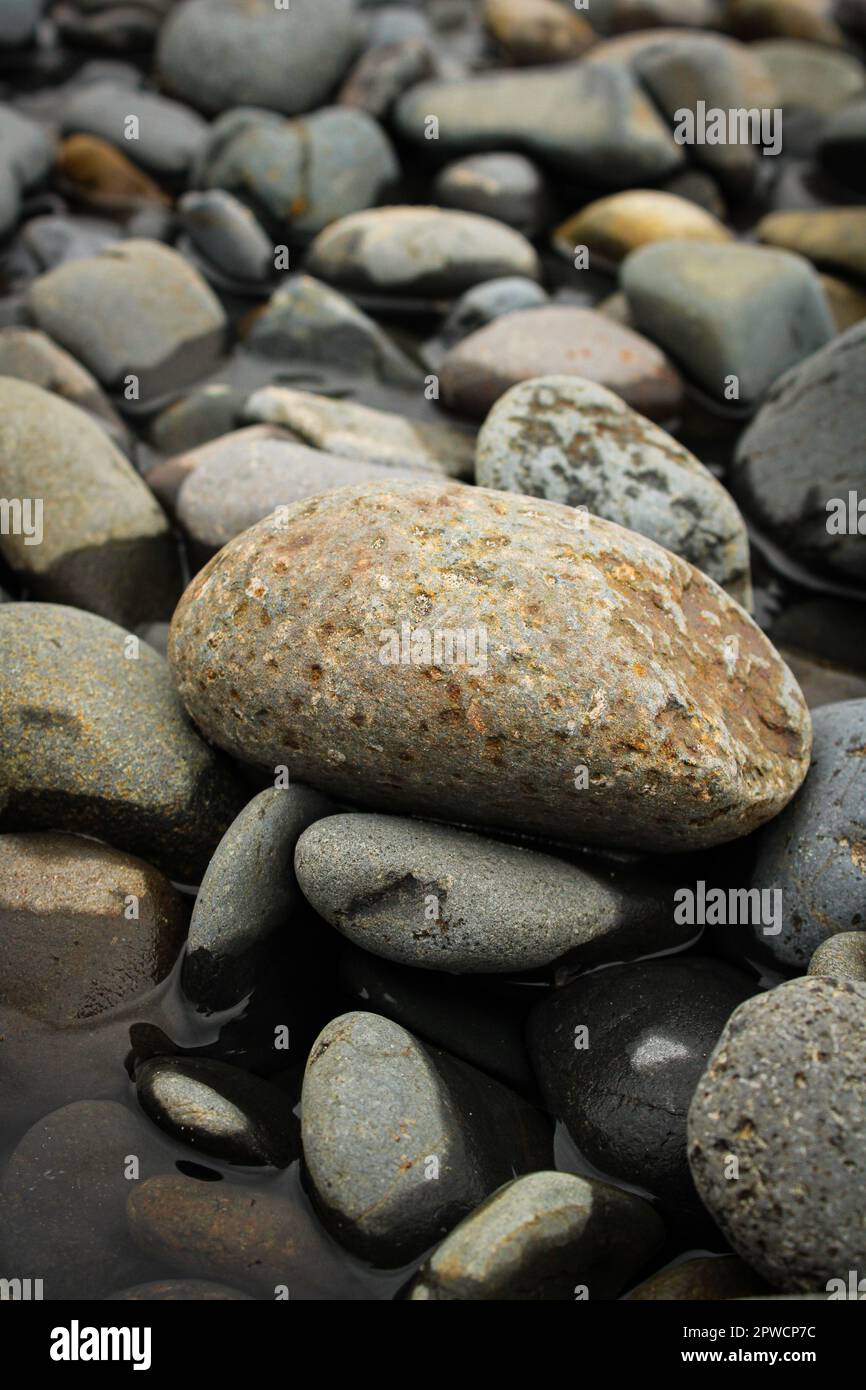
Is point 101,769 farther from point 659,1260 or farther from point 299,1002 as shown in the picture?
point 659,1260

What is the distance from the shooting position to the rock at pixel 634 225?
7352 millimetres

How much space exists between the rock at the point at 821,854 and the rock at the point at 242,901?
5.06 ft

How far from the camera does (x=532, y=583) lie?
3553mm

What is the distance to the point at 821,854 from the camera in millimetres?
3709

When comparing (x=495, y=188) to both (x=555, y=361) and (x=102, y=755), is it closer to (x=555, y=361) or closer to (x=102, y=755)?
(x=555, y=361)

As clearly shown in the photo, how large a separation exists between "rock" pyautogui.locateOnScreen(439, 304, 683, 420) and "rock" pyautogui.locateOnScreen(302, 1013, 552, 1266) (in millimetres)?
3666

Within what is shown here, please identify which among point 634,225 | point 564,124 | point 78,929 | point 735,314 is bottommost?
point 78,929

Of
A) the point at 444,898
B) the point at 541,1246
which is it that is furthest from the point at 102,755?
the point at 541,1246

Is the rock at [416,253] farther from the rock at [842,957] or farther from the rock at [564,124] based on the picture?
the rock at [842,957]

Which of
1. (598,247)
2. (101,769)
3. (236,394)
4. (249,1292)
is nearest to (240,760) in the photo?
(101,769)

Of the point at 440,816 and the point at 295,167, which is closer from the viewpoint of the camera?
the point at 440,816

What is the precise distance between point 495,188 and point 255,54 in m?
2.19

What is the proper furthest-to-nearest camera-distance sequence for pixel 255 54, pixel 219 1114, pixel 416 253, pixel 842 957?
1. pixel 255 54
2. pixel 416 253
3. pixel 842 957
4. pixel 219 1114

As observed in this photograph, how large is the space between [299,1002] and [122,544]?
2.17 meters
